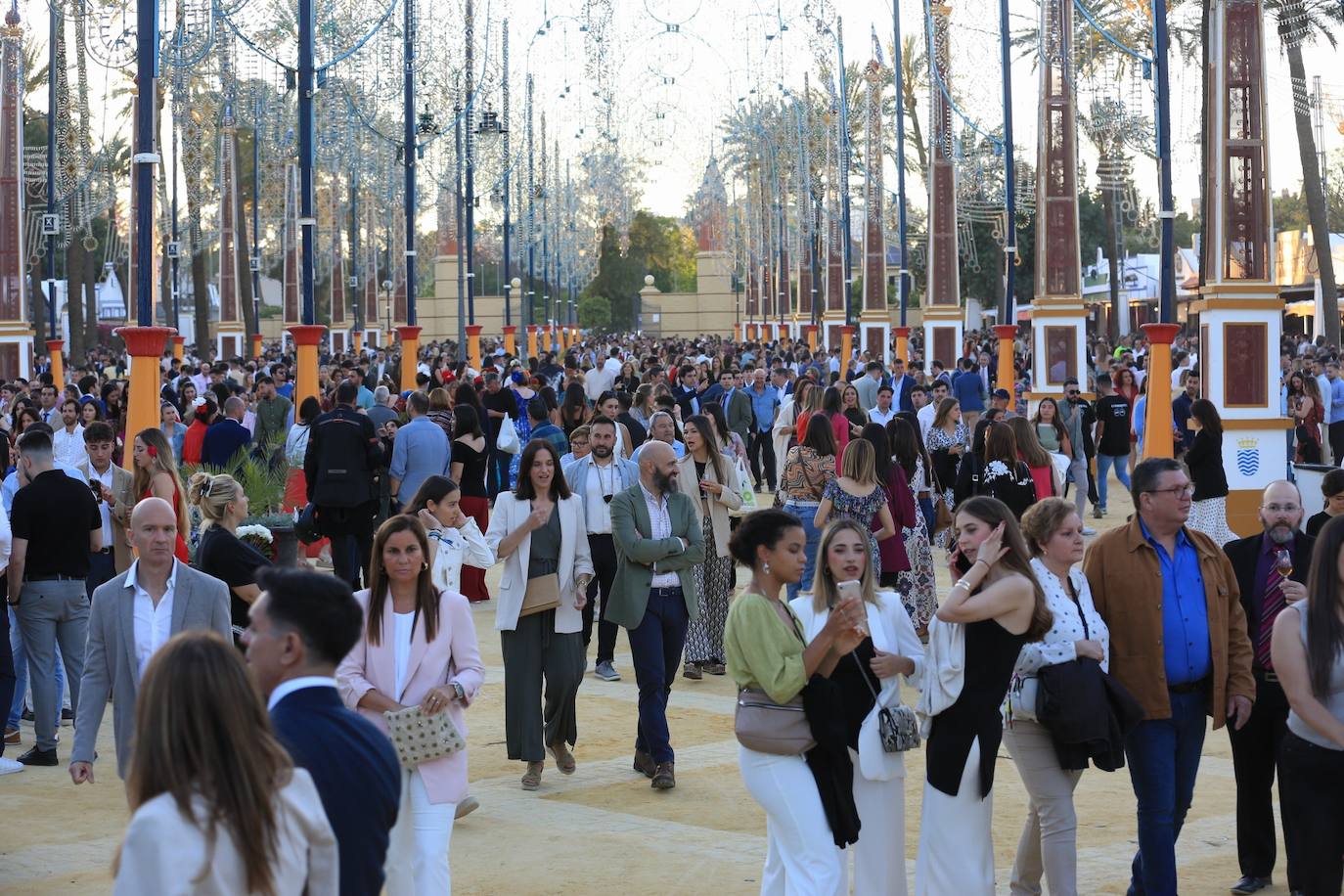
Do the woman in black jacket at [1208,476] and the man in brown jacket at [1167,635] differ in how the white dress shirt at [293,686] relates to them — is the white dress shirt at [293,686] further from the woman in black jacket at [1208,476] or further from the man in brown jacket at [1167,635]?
the woman in black jacket at [1208,476]

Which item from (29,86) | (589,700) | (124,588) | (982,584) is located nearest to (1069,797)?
(982,584)

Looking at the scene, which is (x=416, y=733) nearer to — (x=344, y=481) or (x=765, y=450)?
(x=344, y=481)

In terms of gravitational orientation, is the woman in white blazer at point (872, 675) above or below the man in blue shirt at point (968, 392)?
below

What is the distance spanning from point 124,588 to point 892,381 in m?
18.9

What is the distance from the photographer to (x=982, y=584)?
6434 mm

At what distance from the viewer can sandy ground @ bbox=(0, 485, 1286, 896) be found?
7.60 m

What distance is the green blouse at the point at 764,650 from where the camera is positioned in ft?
20.0

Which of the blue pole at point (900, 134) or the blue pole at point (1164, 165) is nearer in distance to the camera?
the blue pole at point (1164, 165)

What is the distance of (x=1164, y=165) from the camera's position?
56.8 ft

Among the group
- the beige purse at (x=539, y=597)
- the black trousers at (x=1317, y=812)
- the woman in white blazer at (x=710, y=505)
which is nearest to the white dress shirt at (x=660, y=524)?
the beige purse at (x=539, y=597)

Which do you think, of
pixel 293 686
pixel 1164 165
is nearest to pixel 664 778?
pixel 293 686

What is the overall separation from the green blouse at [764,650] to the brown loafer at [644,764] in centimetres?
Answer: 317

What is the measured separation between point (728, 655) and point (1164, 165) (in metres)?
12.5

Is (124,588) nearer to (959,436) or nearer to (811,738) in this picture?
(811,738)
